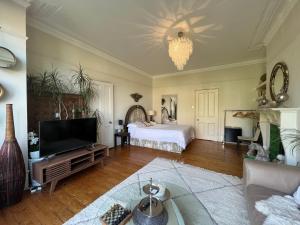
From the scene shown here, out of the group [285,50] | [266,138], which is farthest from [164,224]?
[266,138]

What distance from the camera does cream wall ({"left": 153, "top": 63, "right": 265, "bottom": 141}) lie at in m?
4.93

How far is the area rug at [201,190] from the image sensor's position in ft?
5.49

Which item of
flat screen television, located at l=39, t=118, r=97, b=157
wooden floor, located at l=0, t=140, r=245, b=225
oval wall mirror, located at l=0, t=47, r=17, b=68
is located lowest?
wooden floor, located at l=0, t=140, r=245, b=225

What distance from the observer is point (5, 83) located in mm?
1999

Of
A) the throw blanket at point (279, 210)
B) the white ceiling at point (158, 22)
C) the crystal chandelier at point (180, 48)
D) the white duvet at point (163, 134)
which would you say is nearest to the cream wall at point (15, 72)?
the white ceiling at point (158, 22)

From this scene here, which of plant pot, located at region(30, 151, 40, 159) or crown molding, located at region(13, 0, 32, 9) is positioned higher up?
crown molding, located at region(13, 0, 32, 9)

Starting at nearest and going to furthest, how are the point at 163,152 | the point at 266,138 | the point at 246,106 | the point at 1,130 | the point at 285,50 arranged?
the point at 1,130 → the point at 285,50 → the point at 266,138 → the point at 163,152 → the point at 246,106

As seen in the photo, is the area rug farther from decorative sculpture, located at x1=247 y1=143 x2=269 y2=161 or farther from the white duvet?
the white duvet

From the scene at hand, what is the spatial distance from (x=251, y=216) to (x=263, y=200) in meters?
0.20

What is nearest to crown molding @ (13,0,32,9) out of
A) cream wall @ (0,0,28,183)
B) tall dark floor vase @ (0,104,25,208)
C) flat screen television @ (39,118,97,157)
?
cream wall @ (0,0,28,183)

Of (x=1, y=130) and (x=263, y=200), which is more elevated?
(x=1, y=130)

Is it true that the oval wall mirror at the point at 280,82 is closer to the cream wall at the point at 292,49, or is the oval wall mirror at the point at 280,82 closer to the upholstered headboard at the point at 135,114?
the cream wall at the point at 292,49

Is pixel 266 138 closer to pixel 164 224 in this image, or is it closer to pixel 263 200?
pixel 263 200

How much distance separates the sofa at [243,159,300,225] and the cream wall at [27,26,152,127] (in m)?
3.83
